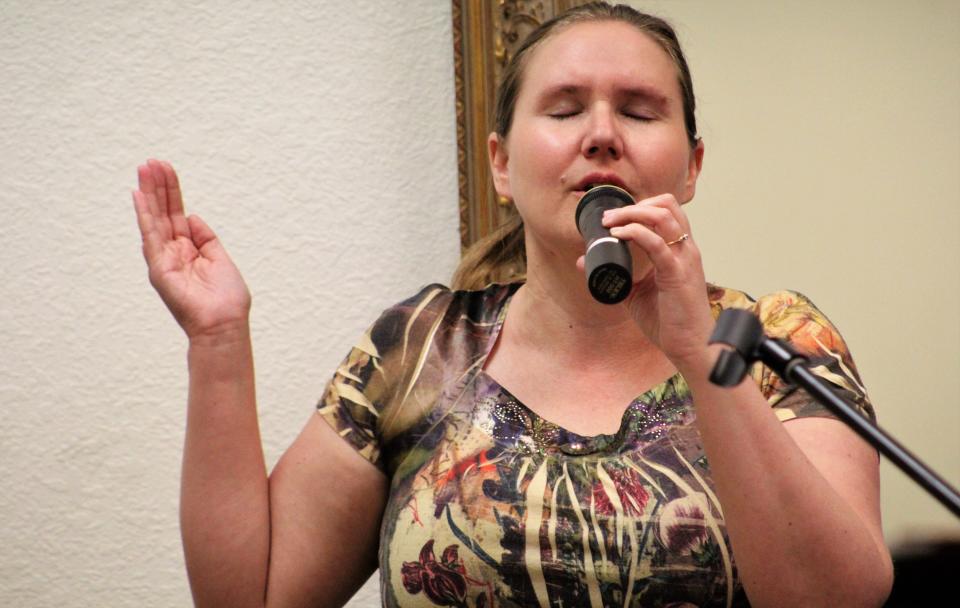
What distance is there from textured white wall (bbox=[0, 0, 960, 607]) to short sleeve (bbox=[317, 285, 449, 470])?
25 cm

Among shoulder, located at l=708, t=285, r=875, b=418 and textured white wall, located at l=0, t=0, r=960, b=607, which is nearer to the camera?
shoulder, located at l=708, t=285, r=875, b=418

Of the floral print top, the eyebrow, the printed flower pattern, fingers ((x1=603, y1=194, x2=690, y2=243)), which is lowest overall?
the printed flower pattern

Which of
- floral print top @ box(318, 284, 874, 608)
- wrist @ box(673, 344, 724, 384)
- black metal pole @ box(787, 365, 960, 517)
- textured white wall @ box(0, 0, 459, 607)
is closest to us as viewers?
Result: black metal pole @ box(787, 365, 960, 517)

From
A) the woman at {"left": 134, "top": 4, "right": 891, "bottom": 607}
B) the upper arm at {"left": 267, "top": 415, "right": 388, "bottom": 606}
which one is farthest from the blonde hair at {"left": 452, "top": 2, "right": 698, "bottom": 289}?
the upper arm at {"left": 267, "top": 415, "right": 388, "bottom": 606}

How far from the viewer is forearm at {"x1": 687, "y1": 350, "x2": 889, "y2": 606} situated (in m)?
0.82

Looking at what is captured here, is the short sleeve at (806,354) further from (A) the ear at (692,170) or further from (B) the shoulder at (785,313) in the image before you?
(A) the ear at (692,170)

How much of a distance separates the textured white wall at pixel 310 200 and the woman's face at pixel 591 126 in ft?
1.06

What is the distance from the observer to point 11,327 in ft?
4.26

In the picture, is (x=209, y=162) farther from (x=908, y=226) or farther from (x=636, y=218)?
(x=908, y=226)

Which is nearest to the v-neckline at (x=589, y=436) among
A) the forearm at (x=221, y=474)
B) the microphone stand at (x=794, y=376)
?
the forearm at (x=221, y=474)

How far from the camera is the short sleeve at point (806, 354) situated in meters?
0.93

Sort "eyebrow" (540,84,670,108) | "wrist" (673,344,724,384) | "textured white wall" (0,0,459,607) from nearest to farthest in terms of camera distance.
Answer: "wrist" (673,344,724,384)
"eyebrow" (540,84,670,108)
"textured white wall" (0,0,459,607)

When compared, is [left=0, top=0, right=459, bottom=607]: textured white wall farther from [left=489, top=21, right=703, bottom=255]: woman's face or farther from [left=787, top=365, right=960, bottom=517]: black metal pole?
[left=787, top=365, right=960, bottom=517]: black metal pole

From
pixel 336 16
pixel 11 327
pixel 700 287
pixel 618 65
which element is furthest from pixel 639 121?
pixel 11 327
